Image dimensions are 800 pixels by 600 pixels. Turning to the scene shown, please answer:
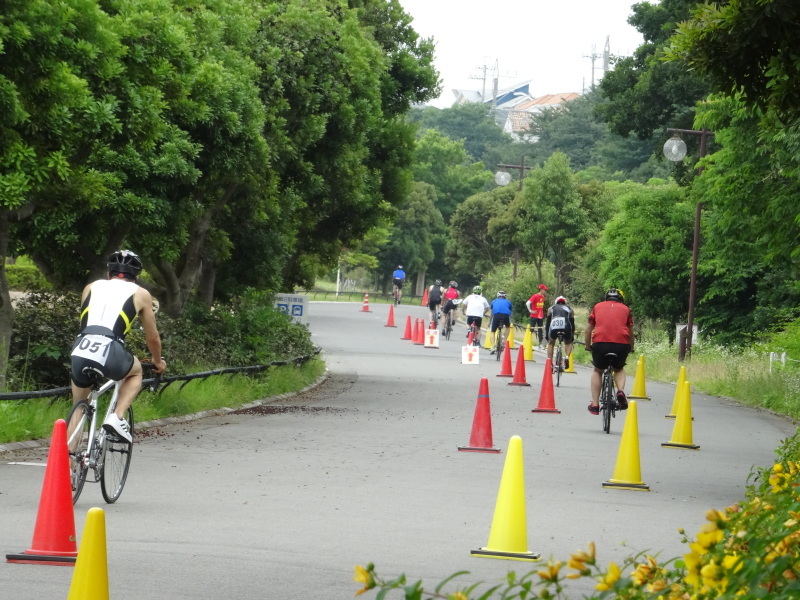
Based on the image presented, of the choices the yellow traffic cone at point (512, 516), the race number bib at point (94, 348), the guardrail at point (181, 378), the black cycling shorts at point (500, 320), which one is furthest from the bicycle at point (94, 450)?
the black cycling shorts at point (500, 320)

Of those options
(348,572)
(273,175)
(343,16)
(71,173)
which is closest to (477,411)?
(71,173)

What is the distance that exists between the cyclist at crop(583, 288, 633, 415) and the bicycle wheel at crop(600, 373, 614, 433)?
0.10 metres

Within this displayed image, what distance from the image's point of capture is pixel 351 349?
42.8 meters

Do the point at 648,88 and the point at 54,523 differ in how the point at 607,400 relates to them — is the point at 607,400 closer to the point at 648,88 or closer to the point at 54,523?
the point at 54,523

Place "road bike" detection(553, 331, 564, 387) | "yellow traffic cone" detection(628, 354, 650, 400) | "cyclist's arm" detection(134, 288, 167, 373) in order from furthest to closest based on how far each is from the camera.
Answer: "road bike" detection(553, 331, 564, 387), "yellow traffic cone" detection(628, 354, 650, 400), "cyclist's arm" detection(134, 288, 167, 373)

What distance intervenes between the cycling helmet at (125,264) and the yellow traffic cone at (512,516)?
3.43 m

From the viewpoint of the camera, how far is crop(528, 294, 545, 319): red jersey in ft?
137

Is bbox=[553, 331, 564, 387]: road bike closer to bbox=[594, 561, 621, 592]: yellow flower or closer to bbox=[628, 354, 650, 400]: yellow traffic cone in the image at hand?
bbox=[628, 354, 650, 400]: yellow traffic cone

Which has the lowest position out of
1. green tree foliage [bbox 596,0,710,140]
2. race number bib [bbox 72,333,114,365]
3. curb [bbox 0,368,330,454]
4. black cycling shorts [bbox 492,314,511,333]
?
curb [bbox 0,368,330,454]

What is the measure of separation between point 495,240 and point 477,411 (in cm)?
6102

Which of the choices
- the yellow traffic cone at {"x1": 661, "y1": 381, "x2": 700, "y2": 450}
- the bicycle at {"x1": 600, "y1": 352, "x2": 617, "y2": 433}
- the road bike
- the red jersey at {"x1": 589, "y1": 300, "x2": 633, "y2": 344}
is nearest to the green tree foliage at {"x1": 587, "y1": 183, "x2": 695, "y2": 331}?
the road bike

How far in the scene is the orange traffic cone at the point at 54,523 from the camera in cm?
780

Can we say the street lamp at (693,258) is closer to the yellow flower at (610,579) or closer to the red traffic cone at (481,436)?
the red traffic cone at (481,436)

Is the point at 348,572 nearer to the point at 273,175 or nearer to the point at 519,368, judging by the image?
the point at 273,175
